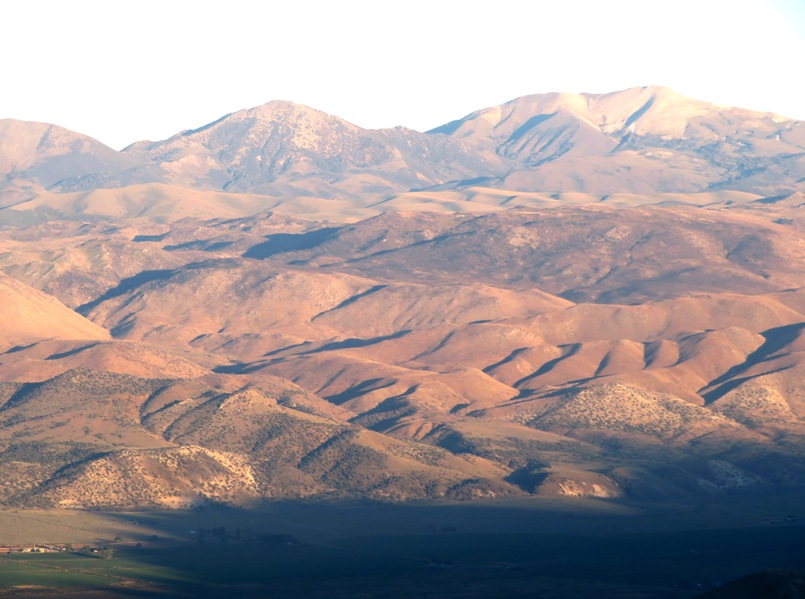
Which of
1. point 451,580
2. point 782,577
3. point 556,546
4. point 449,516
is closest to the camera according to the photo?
point 782,577

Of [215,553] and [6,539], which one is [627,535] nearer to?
[215,553]

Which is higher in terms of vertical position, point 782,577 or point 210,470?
point 782,577

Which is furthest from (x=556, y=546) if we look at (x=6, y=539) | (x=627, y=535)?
(x=6, y=539)

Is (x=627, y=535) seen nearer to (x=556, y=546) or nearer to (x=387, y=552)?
(x=556, y=546)

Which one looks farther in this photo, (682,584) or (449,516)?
(449,516)

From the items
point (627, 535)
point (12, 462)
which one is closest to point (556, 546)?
point (627, 535)

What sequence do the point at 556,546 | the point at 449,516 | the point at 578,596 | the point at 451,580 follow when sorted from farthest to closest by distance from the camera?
the point at 449,516, the point at 556,546, the point at 451,580, the point at 578,596
